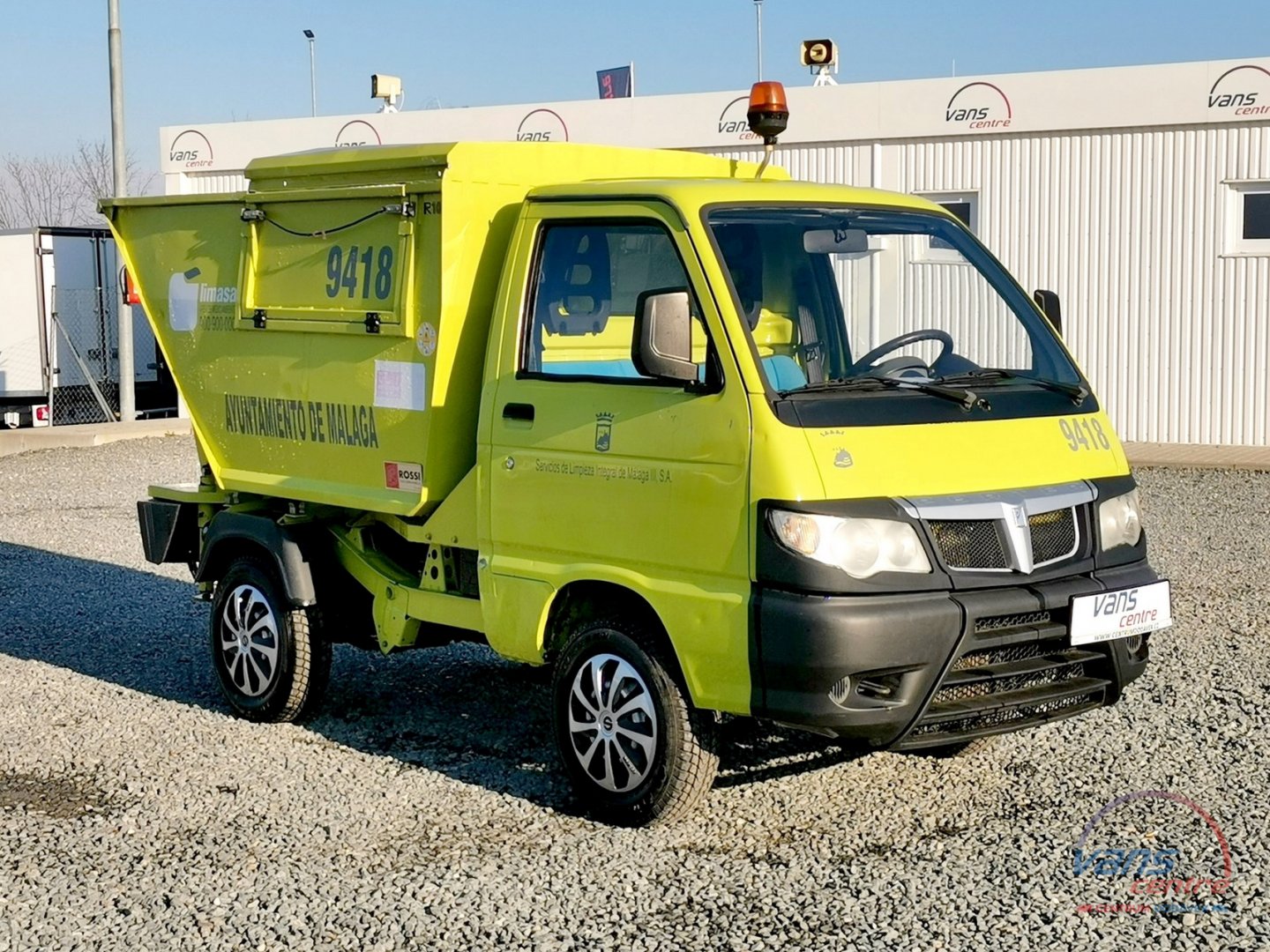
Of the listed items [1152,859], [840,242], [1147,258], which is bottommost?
[1152,859]

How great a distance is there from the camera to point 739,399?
536cm

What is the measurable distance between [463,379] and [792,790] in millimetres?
2050

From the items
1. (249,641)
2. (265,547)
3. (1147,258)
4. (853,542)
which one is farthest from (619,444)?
(1147,258)

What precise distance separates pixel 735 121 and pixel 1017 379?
632 inches

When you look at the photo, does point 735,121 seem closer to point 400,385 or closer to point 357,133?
point 357,133

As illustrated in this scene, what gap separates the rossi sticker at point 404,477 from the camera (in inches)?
261

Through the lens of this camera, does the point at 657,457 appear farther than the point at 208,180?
No

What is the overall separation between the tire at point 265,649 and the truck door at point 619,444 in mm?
1412

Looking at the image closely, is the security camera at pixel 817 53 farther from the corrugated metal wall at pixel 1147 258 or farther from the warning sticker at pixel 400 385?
the warning sticker at pixel 400 385

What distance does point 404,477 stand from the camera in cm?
671

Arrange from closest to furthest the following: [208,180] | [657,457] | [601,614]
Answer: [657,457] → [601,614] → [208,180]

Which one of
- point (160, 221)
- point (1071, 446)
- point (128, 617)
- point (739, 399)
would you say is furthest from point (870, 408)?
point (128, 617)

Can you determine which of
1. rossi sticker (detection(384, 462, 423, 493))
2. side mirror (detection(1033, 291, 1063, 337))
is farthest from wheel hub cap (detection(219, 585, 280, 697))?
side mirror (detection(1033, 291, 1063, 337))

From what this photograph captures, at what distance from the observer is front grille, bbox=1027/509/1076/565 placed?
5555mm
